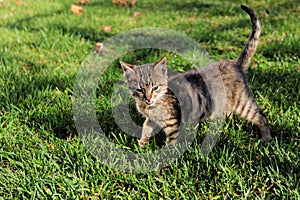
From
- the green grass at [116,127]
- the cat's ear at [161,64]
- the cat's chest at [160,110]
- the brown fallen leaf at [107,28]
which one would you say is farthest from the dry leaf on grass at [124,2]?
the cat's chest at [160,110]

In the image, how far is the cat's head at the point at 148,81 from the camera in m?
2.71

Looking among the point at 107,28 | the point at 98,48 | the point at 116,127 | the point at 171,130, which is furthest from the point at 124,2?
the point at 171,130

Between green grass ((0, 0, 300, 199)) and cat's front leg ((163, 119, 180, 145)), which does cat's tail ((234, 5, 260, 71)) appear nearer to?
green grass ((0, 0, 300, 199))

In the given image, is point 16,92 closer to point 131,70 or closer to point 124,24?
point 131,70

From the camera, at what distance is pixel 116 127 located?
9.50 feet

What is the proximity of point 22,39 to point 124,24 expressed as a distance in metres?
1.77

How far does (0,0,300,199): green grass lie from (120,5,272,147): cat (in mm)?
143

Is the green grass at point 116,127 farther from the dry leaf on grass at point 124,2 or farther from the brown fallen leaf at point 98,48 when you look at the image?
the dry leaf on grass at point 124,2

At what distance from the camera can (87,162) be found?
2.36 m

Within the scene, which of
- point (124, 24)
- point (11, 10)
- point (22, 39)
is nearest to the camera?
point (22, 39)

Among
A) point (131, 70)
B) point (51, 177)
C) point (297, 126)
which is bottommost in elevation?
point (51, 177)

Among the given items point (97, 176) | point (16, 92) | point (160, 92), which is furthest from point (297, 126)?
point (16, 92)

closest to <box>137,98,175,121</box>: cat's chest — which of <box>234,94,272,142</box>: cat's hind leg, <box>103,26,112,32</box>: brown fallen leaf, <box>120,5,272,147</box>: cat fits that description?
<box>120,5,272,147</box>: cat

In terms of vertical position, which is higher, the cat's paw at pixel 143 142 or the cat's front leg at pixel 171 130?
the cat's front leg at pixel 171 130
